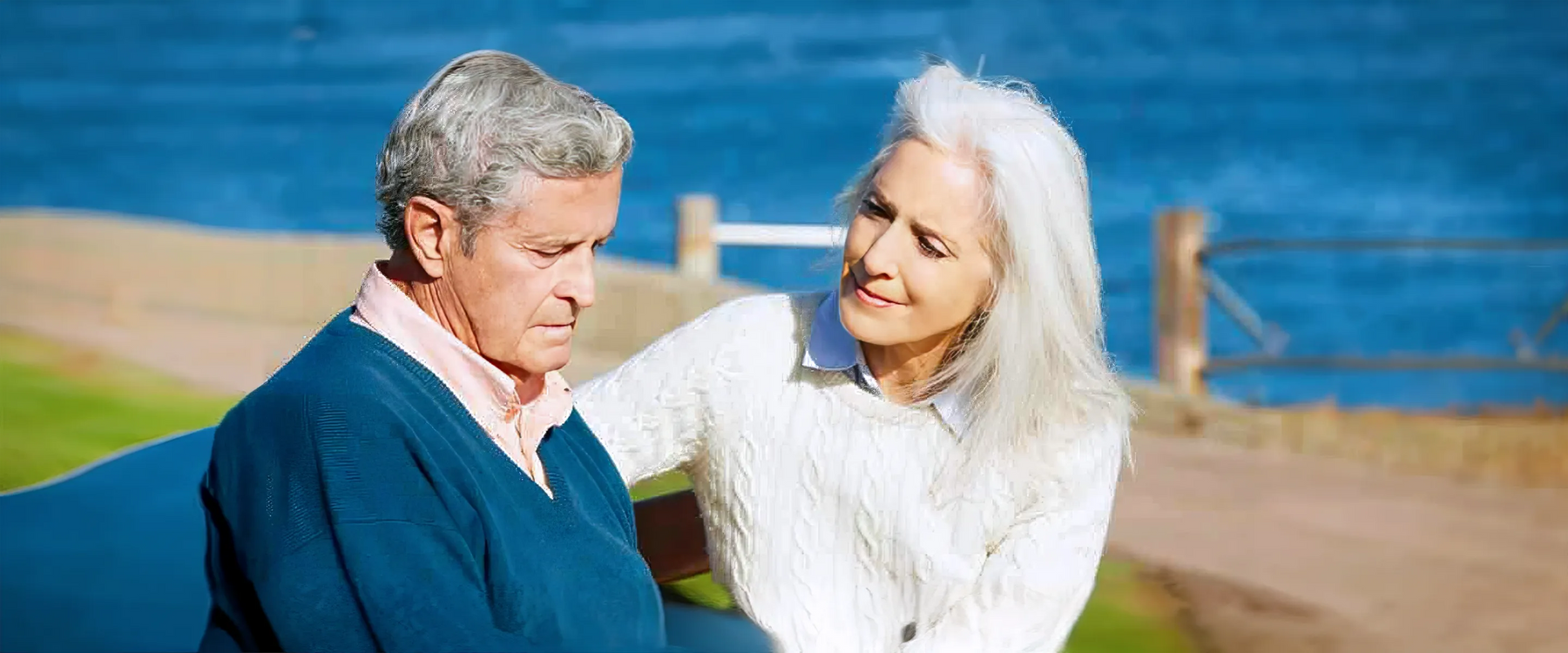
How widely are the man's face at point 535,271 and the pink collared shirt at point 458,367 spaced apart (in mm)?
30

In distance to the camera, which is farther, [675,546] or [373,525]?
[675,546]

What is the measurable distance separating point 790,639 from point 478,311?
32.6 inches

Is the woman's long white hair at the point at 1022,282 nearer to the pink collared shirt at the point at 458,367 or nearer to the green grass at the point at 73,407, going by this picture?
the pink collared shirt at the point at 458,367

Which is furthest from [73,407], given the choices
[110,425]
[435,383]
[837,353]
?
[435,383]

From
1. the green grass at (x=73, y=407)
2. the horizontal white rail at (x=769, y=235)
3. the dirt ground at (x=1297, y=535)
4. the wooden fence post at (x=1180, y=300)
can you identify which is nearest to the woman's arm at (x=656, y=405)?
the green grass at (x=73, y=407)

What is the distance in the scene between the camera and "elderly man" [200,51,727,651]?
1526 millimetres

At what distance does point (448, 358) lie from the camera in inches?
67.5

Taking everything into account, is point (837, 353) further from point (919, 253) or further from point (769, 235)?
point (769, 235)

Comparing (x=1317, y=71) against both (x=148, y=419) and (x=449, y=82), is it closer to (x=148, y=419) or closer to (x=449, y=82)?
(x=148, y=419)

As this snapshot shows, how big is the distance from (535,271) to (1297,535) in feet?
11.9

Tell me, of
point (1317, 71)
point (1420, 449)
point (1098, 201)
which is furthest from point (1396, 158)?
point (1420, 449)

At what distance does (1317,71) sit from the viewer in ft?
38.5

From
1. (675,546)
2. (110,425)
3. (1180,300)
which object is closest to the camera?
(675,546)

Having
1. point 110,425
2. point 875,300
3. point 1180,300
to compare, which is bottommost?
point 875,300
